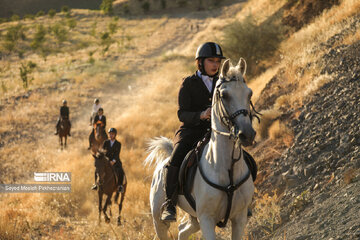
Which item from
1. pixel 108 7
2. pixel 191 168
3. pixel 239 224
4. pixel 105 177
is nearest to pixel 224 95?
pixel 191 168

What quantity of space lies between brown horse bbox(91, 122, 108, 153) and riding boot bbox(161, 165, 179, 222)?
1021 cm

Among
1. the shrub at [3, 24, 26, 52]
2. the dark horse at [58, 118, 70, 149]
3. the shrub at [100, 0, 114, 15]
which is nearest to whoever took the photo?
the dark horse at [58, 118, 70, 149]

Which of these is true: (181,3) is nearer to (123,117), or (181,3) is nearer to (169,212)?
(123,117)

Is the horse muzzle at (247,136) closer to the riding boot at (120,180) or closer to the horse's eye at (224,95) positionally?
the horse's eye at (224,95)

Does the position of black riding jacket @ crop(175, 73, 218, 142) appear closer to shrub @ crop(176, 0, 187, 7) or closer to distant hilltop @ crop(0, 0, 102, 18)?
shrub @ crop(176, 0, 187, 7)

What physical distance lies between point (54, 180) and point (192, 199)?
1042cm

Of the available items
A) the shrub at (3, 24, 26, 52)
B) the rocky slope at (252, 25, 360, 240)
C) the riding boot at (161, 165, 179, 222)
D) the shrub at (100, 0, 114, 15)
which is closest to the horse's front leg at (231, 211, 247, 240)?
the riding boot at (161, 165, 179, 222)

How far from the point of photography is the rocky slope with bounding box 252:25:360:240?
562 cm

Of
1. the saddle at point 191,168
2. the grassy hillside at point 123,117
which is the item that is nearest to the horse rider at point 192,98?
the saddle at point 191,168

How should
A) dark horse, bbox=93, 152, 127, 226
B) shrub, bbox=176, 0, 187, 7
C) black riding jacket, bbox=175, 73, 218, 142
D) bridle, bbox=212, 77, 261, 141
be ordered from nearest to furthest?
bridle, bbox=212, 77, 261, 141, black riding jacket, bbox=175, 73, 218, 142, dark horse, bbox=93, 152, 127, 226, shrub, bbox=176, 0, 187, 7

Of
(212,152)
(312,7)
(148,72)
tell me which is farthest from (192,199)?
(148,72)

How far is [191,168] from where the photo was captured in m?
5.25

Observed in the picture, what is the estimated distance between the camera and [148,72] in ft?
119

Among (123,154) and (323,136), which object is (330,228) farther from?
(123,154)
